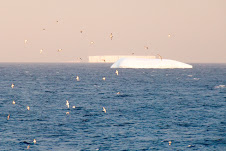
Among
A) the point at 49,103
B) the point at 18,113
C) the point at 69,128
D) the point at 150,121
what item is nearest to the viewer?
the point at 69,128

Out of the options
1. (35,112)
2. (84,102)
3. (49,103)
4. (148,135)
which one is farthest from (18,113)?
(148,135)

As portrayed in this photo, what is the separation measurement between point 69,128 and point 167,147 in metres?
13.0

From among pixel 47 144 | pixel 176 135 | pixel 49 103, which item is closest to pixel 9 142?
pixel 47 144

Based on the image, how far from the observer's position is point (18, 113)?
5731 centimetres

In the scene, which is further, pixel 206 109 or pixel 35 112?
pixel 206 109

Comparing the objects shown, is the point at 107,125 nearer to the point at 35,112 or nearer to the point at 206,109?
the point at 35,112

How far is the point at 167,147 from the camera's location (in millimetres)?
37312

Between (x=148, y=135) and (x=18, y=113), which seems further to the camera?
(x=18, y=113)

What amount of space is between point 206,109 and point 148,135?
890 inches

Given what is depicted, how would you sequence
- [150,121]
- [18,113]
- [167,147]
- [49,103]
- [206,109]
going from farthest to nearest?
1. [49,103]
2. [206,109]
3. [18,113]
4. [150,121]
5. [167,147]

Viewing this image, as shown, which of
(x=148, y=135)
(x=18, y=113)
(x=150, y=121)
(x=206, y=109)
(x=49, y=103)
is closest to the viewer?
(x=148, y=135)

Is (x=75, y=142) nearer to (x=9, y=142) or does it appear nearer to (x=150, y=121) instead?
(x=9, y=142)

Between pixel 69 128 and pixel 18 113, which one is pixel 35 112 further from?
pixel 69 128

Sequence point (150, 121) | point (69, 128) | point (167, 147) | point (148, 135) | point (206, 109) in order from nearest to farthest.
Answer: point (167, 147) → point (148, 135) → point (69, 128) → point (150, 121) → point (206, 109)
